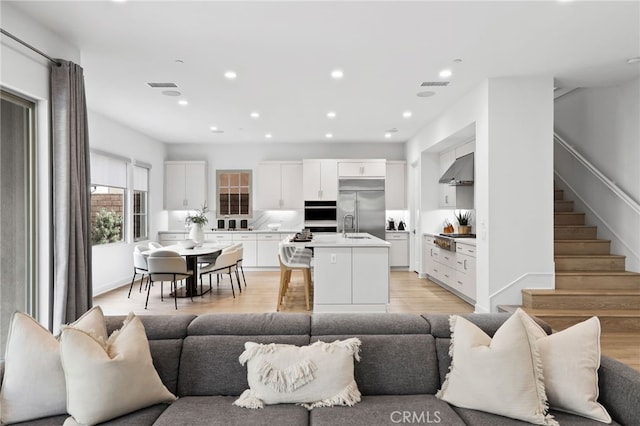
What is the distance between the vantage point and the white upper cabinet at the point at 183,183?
835cm

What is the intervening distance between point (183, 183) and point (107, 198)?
2135mm

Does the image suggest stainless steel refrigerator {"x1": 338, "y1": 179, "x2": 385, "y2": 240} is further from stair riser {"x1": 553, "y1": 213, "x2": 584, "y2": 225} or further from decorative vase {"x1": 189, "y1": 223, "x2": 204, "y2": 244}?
stair riser {"x1": 553, "y1": 213, "x2": 584, "y2": 225}

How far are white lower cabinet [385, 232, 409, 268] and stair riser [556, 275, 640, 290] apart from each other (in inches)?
151

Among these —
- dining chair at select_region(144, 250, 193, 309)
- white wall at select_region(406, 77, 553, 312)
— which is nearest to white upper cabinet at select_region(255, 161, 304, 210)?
dining chair at select_region(144, 250, 193, 309)

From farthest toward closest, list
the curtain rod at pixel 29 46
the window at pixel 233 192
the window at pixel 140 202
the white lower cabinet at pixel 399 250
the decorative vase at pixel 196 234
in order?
1. the window at pixel 233 192
2. the white lower cabinet at pixel 399 250
3. the window at pixel 140 202
4. the decorative vase at pixel 196 234
5. the curtain rod at pixel 29 46

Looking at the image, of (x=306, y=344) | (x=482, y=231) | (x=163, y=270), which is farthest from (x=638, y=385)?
(x=163, y=270)

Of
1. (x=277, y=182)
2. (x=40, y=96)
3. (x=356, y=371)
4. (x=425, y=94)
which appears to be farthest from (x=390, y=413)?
(x=277, y=182)

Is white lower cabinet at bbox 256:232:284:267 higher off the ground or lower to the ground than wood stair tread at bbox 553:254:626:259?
lower

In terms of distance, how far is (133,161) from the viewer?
6965 mm

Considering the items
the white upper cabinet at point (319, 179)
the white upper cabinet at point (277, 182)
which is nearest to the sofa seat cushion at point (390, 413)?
the white upper cabinet at point (319, 179)

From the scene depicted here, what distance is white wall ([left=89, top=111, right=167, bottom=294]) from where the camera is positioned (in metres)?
5.87

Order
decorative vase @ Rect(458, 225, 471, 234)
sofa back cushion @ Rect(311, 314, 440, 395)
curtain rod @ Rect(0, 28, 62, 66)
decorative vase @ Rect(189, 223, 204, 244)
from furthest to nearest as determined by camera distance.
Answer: decorative vase @ Rect(458, 225, 471, 234) → decorative vase @ Rect(189, 223, 204, 244) → curtain rod @ Rect(0, 28, 62, 66) → sofa back cushion @ Rect(311, 314, 440, 395)

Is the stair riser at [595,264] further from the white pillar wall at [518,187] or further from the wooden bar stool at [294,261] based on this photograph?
the wooden bar stool at [294,261]

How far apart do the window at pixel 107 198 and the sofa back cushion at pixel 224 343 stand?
16.2 feet
